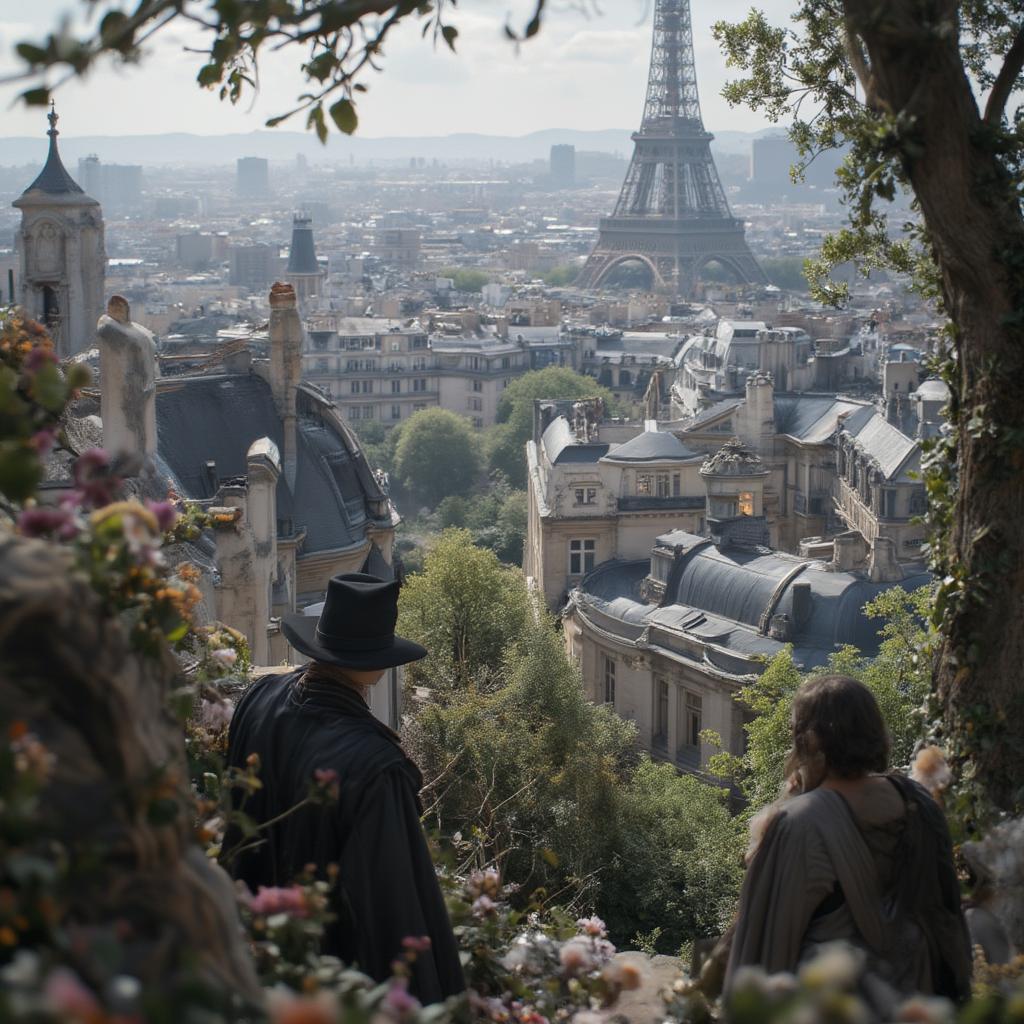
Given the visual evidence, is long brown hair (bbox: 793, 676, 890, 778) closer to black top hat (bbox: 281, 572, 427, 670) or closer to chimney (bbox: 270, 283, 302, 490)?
black top hat (bbox: 281, 572, 427, 670)

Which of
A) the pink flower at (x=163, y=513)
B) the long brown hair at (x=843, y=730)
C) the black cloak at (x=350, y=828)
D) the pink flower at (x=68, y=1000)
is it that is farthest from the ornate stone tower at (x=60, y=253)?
the pink flower at (x=68, y=1000)

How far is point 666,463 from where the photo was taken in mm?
40875

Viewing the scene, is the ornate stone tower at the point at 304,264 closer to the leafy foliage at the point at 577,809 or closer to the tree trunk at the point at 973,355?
the leafy foliage at the point at 577,809

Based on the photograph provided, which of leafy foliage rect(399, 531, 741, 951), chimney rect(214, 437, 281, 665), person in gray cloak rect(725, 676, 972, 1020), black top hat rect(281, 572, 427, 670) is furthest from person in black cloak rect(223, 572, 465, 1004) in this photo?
leafy foliage rect(399, 531, 741, 951)

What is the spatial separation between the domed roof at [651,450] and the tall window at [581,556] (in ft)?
6.08

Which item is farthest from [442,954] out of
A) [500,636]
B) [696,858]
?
[500,636]

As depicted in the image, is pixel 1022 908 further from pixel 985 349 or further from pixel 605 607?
pixel 605 607

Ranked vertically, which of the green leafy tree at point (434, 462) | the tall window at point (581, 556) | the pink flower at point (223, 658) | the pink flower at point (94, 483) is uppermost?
the pink flower at point (94, 483)

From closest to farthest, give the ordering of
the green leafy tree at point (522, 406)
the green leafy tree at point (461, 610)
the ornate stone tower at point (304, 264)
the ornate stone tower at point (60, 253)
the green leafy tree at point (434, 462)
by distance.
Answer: the ornate stone tower at point (60, 253) → the green leafy tree at point (461, 610) → the green leafy tree at point (434, 462) → the green leafy tree at point (522, 406) → the ornate stone tower at point (304, 264)

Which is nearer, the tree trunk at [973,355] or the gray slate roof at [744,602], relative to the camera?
the tree trunk at [973,355]

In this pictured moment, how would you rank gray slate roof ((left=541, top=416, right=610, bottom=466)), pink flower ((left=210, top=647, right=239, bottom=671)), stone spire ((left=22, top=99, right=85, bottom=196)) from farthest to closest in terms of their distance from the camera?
gray slate roof ((left=541, top=416, right=610, bottom=466)) < stone spire ((left=22, top=99, right=85, bottom=196)) < pink flower ((left=210, top=647, right=239, bottom=671))

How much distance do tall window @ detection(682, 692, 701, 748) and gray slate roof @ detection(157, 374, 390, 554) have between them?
1108cm

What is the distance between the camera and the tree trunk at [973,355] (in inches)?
211

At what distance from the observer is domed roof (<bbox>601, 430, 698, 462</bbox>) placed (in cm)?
4094
